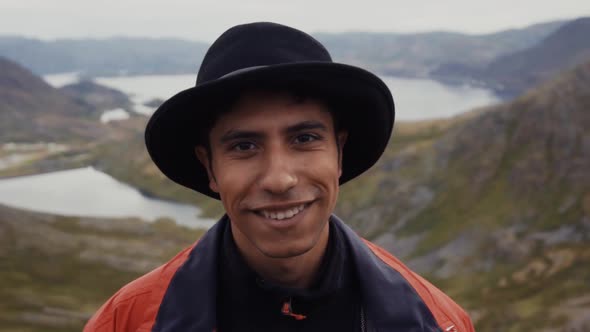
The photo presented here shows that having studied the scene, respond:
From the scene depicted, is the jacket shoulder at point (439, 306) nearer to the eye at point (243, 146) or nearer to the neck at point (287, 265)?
the neck at point (287, 265)

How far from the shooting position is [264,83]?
5.04 m

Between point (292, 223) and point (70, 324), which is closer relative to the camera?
point (292, 223)

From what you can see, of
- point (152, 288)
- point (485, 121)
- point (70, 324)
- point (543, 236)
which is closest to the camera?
point (152, 288)

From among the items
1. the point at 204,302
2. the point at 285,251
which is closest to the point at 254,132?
Result: the point at 285,251

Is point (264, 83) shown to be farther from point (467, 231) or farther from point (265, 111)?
point (467, 231)

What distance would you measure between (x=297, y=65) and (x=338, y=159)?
4.00ft

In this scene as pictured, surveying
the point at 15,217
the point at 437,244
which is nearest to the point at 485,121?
the point at 437,244

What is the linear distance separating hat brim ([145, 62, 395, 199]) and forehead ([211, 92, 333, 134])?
0.41ft

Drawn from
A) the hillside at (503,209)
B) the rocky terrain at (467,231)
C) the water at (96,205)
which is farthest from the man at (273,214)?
the water at (96,205)

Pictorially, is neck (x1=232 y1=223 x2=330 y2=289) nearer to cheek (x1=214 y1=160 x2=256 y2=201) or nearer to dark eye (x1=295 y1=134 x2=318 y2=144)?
cheek (x1=214 y1=160 x2=256 y2=201)

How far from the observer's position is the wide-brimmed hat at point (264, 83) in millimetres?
4930

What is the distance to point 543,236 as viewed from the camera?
102 meters

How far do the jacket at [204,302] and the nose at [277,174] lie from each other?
1.13m

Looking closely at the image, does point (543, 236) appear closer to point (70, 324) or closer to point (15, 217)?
point (70, 324)
